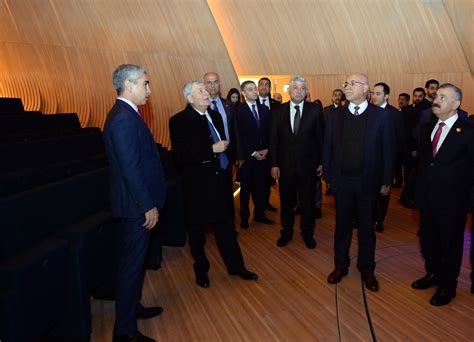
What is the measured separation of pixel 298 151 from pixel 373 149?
1.01 metres

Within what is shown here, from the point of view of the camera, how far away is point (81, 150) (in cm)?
475

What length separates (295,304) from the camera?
305 centimetres

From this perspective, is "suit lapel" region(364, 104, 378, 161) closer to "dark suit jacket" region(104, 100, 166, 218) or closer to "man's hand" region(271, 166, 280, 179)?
"man's hand" region(271, 166, 280, 179)

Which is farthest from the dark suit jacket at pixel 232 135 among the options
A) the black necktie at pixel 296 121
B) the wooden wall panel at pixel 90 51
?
the wooden wall panel at pixel 90 51

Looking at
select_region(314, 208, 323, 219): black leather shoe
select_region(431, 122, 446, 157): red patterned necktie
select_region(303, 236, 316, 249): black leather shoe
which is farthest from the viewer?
select_region(314, 208, 323, 219): black leather shoe

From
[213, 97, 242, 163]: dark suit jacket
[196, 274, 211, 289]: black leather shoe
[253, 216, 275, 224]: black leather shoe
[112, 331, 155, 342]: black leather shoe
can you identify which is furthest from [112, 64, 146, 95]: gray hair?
[253, 216, 275, 224]: black leather shoe

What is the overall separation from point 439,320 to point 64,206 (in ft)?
8.81

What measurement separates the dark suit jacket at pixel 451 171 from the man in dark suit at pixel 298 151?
1190mm

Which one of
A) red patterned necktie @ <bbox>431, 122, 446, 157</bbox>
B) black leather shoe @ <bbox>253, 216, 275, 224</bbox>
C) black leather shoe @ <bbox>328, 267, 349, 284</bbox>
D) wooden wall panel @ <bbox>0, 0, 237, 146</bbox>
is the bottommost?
black leather shoe @ <bbox>328, 267, 349, 284</bbox>

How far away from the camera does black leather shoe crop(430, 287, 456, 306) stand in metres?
3.03

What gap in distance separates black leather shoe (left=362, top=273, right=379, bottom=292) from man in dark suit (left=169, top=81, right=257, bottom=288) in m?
0.91

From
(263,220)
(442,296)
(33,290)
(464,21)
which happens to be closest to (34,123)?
(263,220)

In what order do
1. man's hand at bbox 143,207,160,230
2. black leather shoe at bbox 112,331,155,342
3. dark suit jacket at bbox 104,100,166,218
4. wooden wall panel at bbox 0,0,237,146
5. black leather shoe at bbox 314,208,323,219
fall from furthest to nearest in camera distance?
wooden wall panel at bbox 0,0,237,146
black leather shoe at bbox 314,208,323,219
black leather shoe at bbox 112,331,155,342
man's hand at bbox 143,207,160,230
dark suit jacket at bbox 104,100,166,218

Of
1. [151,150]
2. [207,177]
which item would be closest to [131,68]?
[151,150]
